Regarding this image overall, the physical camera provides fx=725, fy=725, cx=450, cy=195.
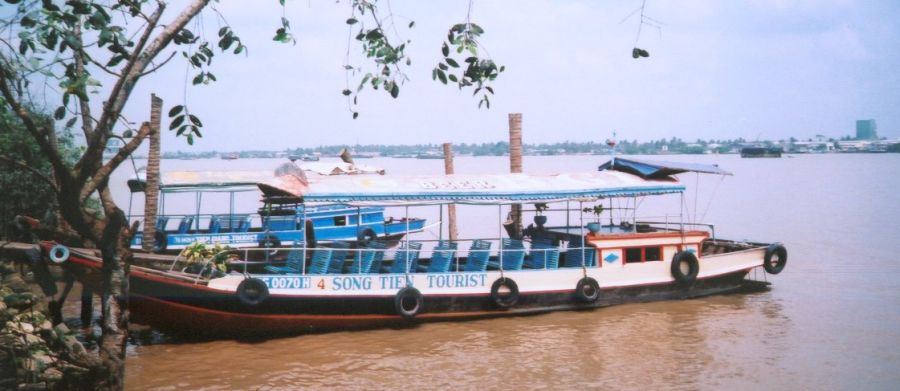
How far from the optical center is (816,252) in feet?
85.1

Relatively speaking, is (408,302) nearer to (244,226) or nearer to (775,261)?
(775,261)

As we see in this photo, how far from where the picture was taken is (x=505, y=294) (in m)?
13.6

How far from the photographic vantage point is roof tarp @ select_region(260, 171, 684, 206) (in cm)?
1253

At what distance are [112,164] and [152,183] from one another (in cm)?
1158

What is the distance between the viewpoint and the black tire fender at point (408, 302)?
12.8 meters

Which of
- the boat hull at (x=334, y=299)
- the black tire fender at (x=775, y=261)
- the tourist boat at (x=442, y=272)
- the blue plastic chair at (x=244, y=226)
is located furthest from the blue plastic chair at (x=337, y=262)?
the black tire fender at (x=775, y=261)

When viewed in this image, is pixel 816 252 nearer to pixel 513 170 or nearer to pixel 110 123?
pixel 513 170

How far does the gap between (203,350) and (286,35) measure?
340 inches

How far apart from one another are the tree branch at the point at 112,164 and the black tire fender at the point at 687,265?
1251 cm

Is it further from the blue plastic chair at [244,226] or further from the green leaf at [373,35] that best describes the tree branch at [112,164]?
the blue plastic chair at [244,226]

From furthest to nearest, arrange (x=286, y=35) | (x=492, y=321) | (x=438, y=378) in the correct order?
(x=492, y=321) → (x=438, y=378) → (x=286, y=35)

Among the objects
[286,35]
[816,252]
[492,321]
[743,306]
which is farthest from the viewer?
[816,252]

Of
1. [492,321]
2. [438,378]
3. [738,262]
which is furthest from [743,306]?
[438,378]

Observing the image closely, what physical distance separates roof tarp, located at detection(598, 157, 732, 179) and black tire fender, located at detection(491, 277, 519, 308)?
404 cm
